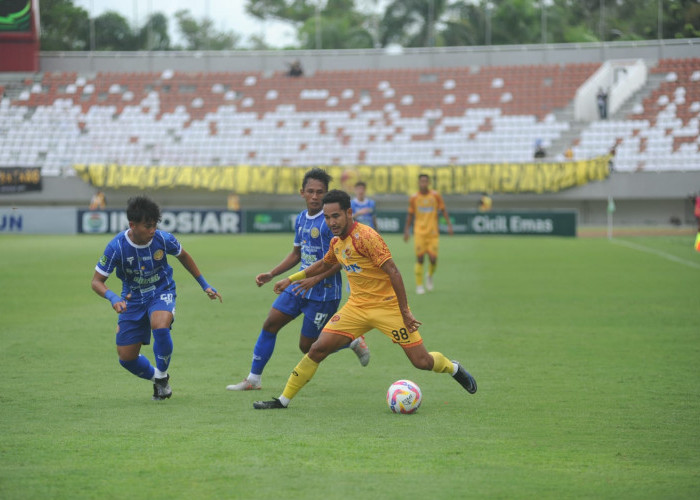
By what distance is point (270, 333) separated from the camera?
28.8 feet

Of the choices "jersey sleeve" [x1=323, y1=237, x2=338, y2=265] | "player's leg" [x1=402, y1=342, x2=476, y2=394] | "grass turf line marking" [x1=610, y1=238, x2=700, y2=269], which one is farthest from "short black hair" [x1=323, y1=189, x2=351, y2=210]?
"grass turf line marking" [x1=610, y1=238, x2=700, y2=269]

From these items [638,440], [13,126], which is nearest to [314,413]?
[638,440]

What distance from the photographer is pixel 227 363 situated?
10305mm

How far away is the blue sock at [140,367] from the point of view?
321 inches

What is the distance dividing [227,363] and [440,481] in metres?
5.07

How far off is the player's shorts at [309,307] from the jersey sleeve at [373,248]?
4.04 feet

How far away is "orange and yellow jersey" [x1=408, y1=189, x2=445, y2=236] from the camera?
708 inches

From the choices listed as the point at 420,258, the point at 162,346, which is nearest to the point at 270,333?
the point at 162,346

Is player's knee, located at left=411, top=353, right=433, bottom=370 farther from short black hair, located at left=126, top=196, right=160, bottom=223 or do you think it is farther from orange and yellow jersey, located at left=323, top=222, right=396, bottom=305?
short black hair, located at left=126, top=196, right=160, bottom=223

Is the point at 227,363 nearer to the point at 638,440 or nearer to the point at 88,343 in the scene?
the point at 88,343

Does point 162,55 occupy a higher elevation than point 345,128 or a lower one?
higher

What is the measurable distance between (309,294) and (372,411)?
1368 mm

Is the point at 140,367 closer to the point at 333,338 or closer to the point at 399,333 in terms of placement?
the point at 333,338

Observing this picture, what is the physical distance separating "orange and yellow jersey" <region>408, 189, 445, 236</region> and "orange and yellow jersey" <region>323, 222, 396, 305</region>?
10.2 metres
